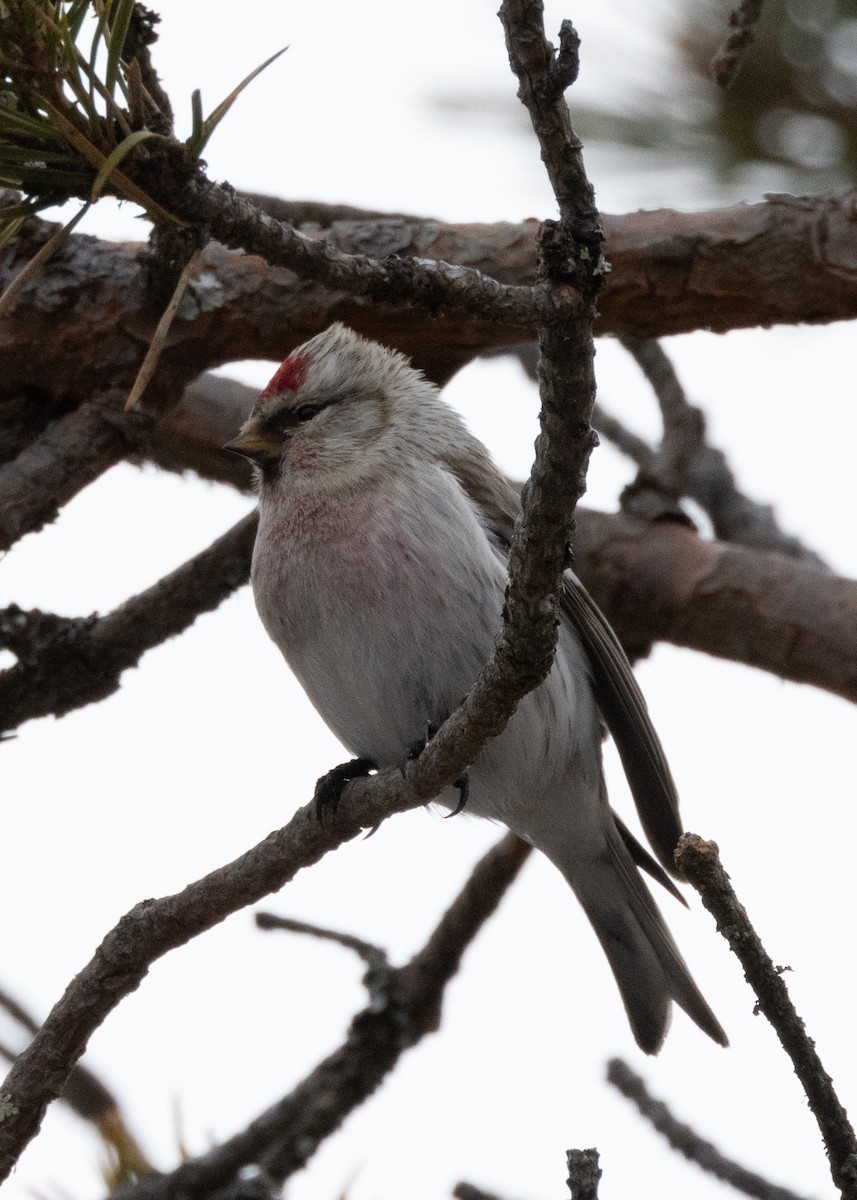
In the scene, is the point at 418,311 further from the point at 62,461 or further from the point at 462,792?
the point at 462,792

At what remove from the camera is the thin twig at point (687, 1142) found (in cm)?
328

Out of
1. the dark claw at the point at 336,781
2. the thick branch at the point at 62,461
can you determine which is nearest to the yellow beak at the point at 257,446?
the thick branch at the point at 62,461

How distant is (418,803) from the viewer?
2.99m

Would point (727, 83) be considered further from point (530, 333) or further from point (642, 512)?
point (642, 512)

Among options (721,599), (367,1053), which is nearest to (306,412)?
(721,599)

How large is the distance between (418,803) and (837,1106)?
3.25ft

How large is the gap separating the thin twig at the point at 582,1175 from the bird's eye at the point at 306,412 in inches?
91.6

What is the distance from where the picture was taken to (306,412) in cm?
416

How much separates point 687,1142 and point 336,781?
119 cm

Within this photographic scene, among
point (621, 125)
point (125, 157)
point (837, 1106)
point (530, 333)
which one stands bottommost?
point (837, 1106)

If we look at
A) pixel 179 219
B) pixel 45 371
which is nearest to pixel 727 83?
pixel 179 219

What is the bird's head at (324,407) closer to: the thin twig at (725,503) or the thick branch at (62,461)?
the thick branch at (62,461)

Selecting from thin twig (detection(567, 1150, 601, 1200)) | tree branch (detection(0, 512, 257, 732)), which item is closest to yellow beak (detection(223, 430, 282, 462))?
tree branch (detection(0, 512, 257, 732))

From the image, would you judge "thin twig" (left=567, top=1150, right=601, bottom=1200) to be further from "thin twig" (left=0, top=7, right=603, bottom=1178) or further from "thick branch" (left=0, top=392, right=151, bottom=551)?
"thick branch" (left=0, top=392, right=151, bottom=551)
